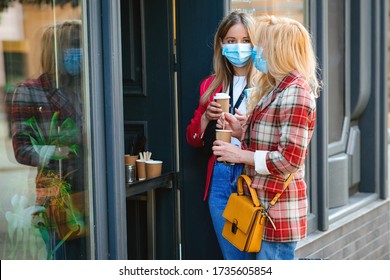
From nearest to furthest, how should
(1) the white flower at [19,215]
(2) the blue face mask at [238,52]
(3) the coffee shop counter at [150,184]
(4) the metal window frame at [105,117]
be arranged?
(1) the white flower at [19,215]
(4) the metal window frame at [105,117]
(2) the blue face mask at [238,52]
(3) the coffee shop counter at [150,184]

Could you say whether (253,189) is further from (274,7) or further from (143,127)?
(274,7)

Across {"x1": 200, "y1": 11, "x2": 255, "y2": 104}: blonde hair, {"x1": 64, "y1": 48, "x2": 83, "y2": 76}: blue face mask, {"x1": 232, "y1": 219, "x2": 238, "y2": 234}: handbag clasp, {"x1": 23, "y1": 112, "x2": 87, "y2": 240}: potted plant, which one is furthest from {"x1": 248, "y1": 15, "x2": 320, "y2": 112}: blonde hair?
{"x1": 23, "y1": 112, "x2": 87, "y2": 240}: potted plant

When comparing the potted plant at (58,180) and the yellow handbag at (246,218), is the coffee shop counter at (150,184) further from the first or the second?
the yellow handbag at (246,218)

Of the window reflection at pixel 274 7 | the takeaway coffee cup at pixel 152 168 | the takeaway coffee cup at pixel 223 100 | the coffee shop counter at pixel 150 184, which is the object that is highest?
the window reflection at pixel 274 7

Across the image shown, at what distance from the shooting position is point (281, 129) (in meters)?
3.42

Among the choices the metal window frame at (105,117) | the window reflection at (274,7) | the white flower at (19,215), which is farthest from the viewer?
the window reflection at (274,7)

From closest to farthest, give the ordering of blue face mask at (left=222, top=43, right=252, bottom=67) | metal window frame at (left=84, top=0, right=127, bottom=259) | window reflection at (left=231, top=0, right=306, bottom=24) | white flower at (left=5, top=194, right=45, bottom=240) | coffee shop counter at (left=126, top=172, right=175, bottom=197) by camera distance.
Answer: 1. white flower at (left=5, top=194, right=45, bottom=240)
2. metal window frame at (left=84, top=0, right=127, bottom=259)
3. blue face mask at (left=222, top=43, right=252, bottom=67)
4. coffee shop counter at (left=126, top=172, right=175, bottom=197)
5. window reflection at (left=231, top=0, right=306, bottom=24)

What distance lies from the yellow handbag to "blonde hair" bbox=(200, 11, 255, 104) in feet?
2.43

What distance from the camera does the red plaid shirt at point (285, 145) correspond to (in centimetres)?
338

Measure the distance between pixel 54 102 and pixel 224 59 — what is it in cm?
107

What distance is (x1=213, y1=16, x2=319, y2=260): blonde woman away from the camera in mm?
3391

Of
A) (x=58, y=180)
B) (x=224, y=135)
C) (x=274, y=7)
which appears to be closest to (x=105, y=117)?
(x=58, y=180)

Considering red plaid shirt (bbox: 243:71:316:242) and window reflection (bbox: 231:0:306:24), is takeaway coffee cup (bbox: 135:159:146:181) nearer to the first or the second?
red plaid shirt (bbox: 243:71:316:242)

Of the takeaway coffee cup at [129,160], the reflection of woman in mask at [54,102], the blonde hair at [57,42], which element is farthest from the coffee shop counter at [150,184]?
the blonde hair at [57,42]
